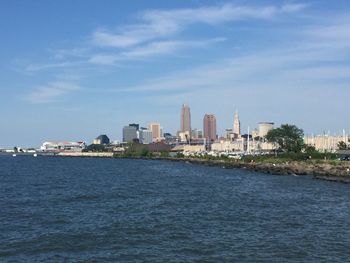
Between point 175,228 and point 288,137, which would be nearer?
point 175,228

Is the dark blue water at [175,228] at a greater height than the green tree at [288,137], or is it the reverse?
the green tree at [288,137]

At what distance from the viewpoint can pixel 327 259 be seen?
79.2 feet

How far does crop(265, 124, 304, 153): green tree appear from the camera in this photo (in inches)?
6033

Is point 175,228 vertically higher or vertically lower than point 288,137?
lower

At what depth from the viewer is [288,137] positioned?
157 m

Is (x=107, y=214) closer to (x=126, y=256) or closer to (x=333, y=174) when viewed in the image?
(x=126, y=256)

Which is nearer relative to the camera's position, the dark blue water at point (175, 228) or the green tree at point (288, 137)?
the dark blue water at point (175, 228)

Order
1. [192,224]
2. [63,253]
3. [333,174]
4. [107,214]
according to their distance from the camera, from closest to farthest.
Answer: [63,253] < [192,224] < [107,214] < [333,174]

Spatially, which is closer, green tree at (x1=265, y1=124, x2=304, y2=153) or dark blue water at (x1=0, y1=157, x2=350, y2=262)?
dark blue water at (x1=0, y1=157, x2=350, y2=262)

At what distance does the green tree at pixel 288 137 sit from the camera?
6033 inches

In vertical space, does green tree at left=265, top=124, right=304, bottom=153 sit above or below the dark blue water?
above

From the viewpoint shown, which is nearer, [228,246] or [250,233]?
[228,246]

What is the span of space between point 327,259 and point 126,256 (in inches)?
385

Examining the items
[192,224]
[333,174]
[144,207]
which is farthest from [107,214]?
[333,174]
